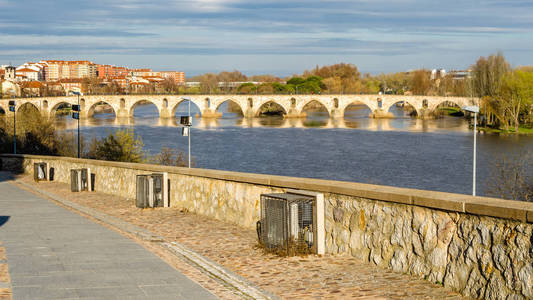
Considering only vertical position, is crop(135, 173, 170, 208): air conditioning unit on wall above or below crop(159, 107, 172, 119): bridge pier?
below

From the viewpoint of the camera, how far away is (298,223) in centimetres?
825

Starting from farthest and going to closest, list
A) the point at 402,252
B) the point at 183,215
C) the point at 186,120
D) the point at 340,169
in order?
1. the point at 340,169
2. the point at 186,120
3. the point at 183,215
4. the point at 402,252

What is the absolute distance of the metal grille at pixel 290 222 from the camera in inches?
322

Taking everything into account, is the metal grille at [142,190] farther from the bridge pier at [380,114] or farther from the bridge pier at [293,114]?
the bridge pier at [293,114]

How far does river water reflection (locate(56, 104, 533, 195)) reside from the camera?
42531 mm

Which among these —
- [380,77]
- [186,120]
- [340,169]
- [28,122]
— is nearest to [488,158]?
[340,169]

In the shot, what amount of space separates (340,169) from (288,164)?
15.8 feet

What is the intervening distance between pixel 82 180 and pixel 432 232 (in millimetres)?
12997

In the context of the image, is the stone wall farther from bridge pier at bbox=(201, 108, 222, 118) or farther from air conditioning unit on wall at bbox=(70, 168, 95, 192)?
bridge pier at bbox=(201, 108, 222, 118)

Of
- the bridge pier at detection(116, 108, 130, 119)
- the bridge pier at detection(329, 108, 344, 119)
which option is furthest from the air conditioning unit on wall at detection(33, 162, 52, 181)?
the bridge pier at detection(116, 108, 130, 119)

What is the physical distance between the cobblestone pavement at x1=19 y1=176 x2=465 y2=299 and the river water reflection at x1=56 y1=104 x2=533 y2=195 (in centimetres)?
2629

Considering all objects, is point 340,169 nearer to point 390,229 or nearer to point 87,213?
point 87,213

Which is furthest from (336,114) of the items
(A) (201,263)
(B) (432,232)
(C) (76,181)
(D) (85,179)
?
(B) (432,232)

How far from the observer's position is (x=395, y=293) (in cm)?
646
